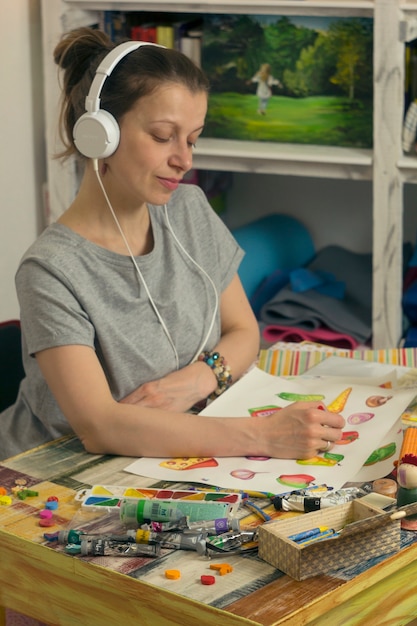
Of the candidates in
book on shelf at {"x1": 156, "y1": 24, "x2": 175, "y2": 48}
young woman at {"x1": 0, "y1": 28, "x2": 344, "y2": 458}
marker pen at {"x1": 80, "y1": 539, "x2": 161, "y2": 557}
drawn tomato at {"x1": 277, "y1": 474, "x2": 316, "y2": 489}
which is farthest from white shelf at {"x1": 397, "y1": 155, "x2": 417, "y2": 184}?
marker pen at {"x1": 80, "y1": 539, "x2": 161, "y2": 557}

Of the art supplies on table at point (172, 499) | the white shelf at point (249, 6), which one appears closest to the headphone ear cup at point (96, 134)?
the art supplies on table at point (172, 499)

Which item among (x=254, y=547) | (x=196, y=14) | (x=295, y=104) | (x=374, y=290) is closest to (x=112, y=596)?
(x=254, y=547)

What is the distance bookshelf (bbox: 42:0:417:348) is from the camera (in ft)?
8.11

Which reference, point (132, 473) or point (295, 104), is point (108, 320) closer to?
point (132, 473)

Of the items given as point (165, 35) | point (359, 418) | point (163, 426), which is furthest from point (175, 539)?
point (165, 35)

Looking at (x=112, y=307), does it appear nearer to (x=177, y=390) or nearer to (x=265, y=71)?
(x=177, y=390)

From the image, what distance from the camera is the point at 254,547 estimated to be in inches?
47.1

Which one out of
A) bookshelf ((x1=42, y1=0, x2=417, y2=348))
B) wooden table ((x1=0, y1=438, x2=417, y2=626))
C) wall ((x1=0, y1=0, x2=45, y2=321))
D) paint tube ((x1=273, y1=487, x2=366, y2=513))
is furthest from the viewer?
wall ((x1=0, y1=0, x2=45, y2=321))

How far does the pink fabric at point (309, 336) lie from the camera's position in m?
2.70

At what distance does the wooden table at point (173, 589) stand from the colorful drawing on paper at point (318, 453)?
20cm

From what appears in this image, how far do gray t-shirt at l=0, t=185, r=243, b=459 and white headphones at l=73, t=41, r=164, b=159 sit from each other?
0.14 metres

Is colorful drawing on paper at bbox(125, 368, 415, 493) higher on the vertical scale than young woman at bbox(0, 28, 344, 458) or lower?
lower

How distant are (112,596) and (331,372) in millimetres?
780

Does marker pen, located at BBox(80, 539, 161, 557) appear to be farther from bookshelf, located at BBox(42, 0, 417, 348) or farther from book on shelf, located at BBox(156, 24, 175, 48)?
book on shelf, located at BBox(156, 24, 175, 48)
